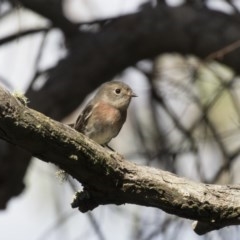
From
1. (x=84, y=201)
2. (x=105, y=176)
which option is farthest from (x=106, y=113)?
(x=105, y=176)

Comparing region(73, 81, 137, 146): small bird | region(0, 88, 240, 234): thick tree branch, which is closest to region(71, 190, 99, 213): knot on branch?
region(0, 88, 240, 234): thick tree branch

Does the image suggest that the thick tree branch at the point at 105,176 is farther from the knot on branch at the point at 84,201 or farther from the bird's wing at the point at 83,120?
the bird's wing at the point at 83,120

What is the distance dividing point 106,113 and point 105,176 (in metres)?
2.37

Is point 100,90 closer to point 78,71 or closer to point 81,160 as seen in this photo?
point 78,71

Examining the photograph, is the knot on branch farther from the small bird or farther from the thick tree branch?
the small bird

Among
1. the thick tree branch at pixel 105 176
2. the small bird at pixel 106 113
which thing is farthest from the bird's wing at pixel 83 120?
the thick tree branch at pixel 105 176

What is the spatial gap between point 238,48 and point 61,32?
1.55 m

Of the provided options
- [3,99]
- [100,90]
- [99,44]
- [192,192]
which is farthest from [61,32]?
[3,99]

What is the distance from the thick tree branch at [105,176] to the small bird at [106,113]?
1873mm

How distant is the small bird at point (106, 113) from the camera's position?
6.09 m

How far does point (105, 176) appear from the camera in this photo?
12.7 ft

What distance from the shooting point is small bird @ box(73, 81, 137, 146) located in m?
6.09

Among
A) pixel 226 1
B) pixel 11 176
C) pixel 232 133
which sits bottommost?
pixel 11 176

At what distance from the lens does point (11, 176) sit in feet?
21.6
